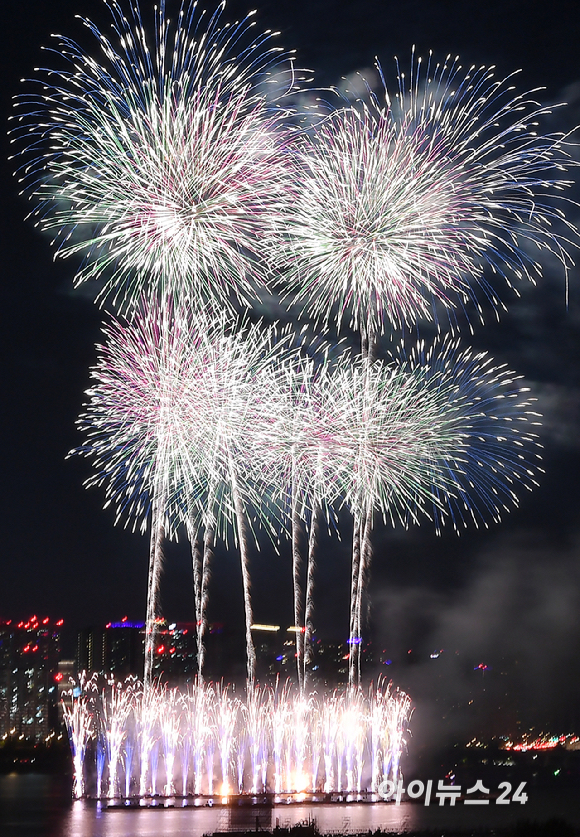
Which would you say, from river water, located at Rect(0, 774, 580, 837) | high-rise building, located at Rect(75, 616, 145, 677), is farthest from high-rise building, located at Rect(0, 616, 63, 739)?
river water, located at Rect(0, 774, 580, 837)

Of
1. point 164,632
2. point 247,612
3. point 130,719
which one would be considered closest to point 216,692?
point 164,632

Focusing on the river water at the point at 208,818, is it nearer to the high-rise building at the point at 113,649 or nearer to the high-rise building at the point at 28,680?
the high-rise building at the point at 113,649

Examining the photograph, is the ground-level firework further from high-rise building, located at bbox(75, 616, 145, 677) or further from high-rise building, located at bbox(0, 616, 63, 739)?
high-rise building, located at bbox(0, 616, 63, 739)

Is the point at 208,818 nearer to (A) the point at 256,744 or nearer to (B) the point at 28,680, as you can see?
(A) the point at 256,744

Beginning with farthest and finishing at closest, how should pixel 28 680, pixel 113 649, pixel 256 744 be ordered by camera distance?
Answer: pixel 28 680 < pixel 113 649 < pixel 256 744

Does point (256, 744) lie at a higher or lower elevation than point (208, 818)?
higher

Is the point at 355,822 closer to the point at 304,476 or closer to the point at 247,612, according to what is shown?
the point at 247,612

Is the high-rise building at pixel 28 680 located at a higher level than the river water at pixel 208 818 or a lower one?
lower

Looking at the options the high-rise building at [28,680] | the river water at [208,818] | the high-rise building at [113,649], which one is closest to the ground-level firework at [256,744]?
the river water at [208,818]

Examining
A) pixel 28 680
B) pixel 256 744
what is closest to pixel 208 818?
pixel 256 744
